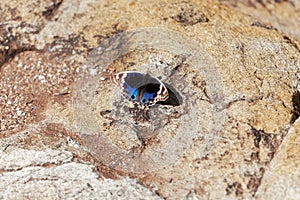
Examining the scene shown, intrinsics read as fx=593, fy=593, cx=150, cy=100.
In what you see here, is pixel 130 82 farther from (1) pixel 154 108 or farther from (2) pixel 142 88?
(1) pixel 154 108

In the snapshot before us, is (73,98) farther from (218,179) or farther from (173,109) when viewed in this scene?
(218,179)

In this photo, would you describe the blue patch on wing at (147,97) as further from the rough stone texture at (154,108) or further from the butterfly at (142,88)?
the rough stone texture at (154,108)

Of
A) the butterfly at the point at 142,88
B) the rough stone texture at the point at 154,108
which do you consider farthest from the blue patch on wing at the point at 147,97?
the rough stone texture at the point at 154,108

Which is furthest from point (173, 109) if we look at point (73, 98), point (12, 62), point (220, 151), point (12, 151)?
point (12, 62)

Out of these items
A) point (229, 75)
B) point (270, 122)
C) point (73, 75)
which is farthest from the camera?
point (73, 75)

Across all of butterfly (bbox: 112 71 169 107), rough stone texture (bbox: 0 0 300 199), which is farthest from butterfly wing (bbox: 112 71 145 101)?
rough stone texture (bbox: 0 0 300 199)

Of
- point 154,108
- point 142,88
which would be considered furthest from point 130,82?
point 154,108

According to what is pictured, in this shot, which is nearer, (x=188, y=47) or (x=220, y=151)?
(x=220, y=151)

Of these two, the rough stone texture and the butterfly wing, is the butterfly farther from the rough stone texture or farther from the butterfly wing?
the rough stone texture
